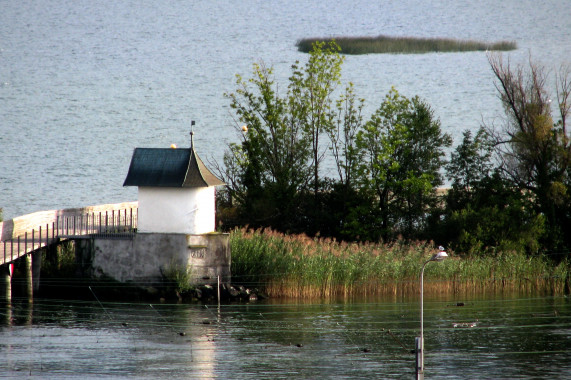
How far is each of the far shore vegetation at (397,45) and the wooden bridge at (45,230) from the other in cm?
8806

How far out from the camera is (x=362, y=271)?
47.0 m

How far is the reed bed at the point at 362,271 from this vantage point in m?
46.5

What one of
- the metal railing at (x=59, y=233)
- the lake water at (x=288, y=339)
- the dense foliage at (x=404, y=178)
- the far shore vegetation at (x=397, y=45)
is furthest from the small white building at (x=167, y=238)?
the far shore vegetation at (x=397, y=45)

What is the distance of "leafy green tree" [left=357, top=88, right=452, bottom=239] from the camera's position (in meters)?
57.0

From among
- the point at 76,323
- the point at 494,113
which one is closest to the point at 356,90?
the point at 494,113

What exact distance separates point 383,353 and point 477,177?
80.4ft

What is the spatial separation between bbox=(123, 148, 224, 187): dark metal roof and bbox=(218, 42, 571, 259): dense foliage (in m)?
9.26

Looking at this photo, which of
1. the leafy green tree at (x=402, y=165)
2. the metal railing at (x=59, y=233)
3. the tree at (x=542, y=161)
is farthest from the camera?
the leafy green tree at (x=402, y=165)

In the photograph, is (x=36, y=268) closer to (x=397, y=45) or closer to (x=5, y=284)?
(x=5, y=284)

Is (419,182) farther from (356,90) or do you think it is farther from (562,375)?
(356,90)

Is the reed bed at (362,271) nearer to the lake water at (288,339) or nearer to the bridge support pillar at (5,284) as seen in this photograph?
the lake water at (288,339)

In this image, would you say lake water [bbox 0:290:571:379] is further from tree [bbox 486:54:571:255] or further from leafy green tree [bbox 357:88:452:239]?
leafy green tree [bbox 357:88:452:239]

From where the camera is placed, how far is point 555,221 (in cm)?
5478

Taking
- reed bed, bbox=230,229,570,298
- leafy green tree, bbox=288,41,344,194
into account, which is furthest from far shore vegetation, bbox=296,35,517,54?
reed bed, bbox=230,229,570,298
